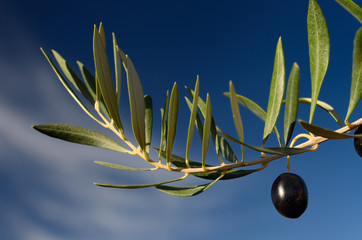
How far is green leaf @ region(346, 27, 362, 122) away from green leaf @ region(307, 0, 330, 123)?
0.06 m

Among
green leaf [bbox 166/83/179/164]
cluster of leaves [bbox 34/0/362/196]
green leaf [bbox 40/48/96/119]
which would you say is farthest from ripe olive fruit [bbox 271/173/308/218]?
green leaf [bbox 40/48/96/119]

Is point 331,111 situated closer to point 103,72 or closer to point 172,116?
point 172,116

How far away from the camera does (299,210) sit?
1.02 meters

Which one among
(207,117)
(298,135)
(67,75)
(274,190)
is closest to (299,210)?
(274,190)

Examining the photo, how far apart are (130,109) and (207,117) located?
7.4 inches

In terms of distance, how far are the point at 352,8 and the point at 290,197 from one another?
0.53 m

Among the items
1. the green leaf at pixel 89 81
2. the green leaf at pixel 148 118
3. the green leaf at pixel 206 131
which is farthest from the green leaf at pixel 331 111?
the green leaf at pixel 89 81

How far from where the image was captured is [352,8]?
32.4 inches

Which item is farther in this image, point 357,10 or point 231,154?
point 231,154

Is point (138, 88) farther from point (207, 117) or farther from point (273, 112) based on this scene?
point (273, 112)

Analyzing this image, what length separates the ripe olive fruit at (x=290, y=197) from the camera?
1015mm

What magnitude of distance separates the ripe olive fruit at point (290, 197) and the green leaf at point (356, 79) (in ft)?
0.87

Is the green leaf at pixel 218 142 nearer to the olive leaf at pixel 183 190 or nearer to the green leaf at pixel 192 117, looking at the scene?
the olive leaf at pixel 183 190

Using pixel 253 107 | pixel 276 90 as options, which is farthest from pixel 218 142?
pixel 276 90
